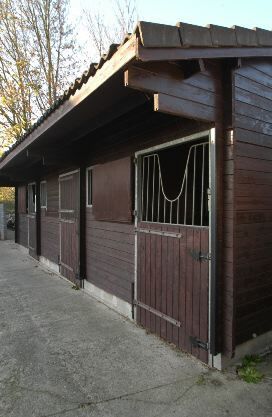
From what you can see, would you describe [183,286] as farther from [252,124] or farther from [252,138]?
[252,124]

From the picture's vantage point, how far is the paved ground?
8.59ft

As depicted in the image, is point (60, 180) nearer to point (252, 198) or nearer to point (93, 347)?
point (93, 347)

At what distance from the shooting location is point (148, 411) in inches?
102

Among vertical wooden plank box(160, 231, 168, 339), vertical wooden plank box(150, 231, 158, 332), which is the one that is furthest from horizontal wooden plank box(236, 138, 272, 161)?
vertical wooden plank box(150, 231, 158, 332)

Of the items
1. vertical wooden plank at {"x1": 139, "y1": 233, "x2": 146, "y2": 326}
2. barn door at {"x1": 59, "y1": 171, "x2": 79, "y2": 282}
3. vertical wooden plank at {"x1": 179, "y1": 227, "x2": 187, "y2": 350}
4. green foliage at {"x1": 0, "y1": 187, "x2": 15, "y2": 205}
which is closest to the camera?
vertical wooden plank at {"x1": 179, "y1": 227, "x2": 187, "y2": 350}

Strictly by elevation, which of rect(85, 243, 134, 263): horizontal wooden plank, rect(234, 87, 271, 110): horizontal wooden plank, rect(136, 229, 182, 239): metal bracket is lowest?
rect(85, 243, 134, 263): horizontal wooden plank

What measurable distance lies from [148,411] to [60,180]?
5.48m

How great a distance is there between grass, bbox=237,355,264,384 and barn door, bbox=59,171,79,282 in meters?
3.70

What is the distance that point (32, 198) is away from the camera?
10.4 meters

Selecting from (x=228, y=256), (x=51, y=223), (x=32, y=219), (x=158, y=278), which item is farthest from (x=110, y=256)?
(x=32, y=219)

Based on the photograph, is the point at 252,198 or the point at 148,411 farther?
the point at 252,198

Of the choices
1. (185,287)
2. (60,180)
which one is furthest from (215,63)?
(60,180)

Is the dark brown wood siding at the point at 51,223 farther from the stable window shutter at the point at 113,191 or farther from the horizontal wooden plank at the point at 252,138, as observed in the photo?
the horizontal wooden plank at the point at 252,138

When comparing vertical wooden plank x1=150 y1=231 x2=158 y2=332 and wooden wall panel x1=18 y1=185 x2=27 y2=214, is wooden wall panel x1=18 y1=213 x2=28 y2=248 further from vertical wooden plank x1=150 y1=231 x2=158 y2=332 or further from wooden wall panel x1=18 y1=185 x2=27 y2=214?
vertical wooden plank x1=150 y1=231 x2=158 y2=332
